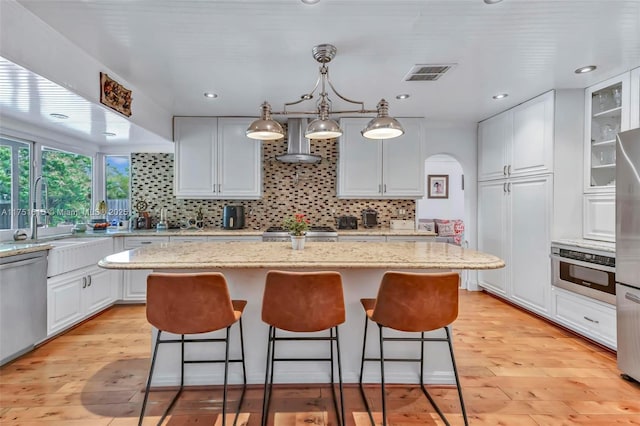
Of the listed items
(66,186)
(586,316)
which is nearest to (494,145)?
(586,316)

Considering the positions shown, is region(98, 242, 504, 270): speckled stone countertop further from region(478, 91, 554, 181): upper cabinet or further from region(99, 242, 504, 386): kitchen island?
region(478, 91, 554, 181): upper cabinet

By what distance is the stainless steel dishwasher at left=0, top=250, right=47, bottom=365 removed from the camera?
2471 mm

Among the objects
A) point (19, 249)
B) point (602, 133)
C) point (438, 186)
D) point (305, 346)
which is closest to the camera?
point (305, 346)

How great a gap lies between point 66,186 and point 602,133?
6011 mm

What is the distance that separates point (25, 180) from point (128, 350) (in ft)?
7.22

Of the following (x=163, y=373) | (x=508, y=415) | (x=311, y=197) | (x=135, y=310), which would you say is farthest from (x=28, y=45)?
(x=508, y=415)

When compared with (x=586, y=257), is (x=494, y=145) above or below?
above

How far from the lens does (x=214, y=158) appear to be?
4.28m

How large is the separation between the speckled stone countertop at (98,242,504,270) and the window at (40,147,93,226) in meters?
2.35

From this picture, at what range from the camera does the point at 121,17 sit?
2.02 metres

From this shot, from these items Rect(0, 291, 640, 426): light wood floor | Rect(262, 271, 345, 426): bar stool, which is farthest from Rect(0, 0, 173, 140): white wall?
Rect(0, 291, 640, 426): light wood floor

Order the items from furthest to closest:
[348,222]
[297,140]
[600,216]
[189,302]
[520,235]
Answer: [348,222] → [297,140] → [520,235] → [600,216] → [189,302]

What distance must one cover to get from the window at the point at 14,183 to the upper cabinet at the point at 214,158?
58.2 inches

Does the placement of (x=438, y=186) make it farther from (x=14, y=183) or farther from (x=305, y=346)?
(x=14, y=183)
